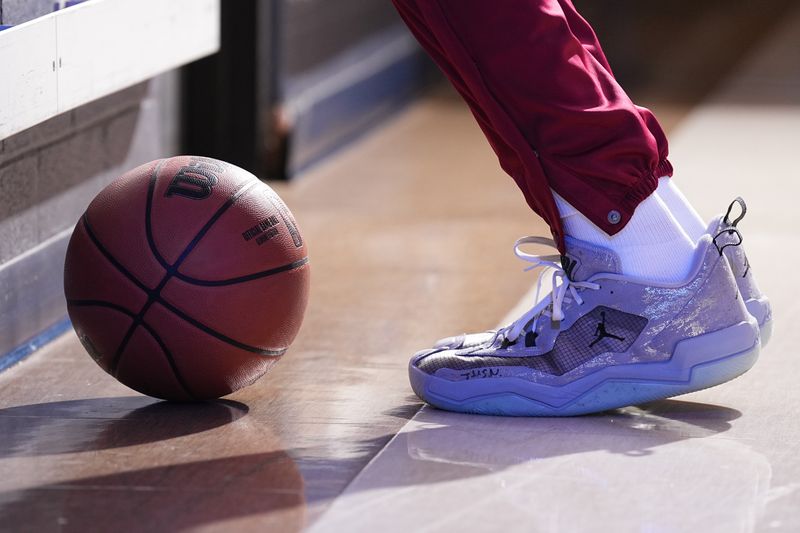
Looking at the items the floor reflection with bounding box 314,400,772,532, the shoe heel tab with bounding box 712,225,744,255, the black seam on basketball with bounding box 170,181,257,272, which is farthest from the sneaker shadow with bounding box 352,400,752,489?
the black seam on basketball with bounding box 170,181,257,272

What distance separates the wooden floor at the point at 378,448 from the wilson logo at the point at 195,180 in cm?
39

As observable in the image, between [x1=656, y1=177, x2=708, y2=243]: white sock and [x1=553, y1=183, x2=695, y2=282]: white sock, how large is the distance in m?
0.04

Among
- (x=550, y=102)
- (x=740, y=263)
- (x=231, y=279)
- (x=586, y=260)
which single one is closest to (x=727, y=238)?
(x=740, y=263)

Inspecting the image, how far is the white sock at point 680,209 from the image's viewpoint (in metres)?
2.40

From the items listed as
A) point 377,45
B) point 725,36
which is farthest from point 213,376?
point 725,36

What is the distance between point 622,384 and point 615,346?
7cm

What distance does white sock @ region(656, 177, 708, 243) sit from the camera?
7.89ft

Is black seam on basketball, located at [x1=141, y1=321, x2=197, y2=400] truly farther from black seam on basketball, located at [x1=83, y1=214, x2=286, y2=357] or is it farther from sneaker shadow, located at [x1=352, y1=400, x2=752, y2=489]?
sneaker shadow, located at [x1=352, y1=400, x2=752, y2=489]

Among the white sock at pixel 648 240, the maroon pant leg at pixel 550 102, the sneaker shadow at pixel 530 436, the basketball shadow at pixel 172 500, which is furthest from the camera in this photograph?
the white sock at pixel 648 240

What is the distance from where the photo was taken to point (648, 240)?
7.73 ft

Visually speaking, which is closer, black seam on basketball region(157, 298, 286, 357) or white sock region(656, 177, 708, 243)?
black seam on basketball region(157, 298, 286, 357)

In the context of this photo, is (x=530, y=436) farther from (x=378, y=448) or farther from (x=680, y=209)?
(x=680, y=209)

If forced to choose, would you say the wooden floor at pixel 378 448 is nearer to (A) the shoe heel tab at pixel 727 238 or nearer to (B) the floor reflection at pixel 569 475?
(B) the floor reflection at pixel 569 475

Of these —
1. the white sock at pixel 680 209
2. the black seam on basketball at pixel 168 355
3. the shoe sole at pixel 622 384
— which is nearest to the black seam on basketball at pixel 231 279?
the black seam on basketball at pixel 168 355
